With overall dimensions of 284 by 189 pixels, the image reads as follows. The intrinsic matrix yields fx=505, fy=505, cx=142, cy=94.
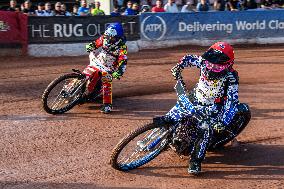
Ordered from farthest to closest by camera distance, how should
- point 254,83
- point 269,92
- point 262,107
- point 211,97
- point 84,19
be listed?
point 84,19, point 254,83, point 269,92, point 262,107, point 211,97

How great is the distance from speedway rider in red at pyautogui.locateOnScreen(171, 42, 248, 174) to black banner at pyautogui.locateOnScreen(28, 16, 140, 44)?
10.4 metres

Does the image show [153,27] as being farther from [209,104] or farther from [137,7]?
[209,104]

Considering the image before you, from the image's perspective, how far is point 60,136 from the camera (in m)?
8.79

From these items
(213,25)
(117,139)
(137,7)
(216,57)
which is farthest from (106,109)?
(213,25)

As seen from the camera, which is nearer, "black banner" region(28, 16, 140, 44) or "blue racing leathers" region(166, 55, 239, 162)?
"blue racing leathers" region(166, 55, 239, 162)

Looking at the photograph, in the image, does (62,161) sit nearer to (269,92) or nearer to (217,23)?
(269,92)

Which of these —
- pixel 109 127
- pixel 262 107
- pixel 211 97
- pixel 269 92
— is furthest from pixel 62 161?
pixel 269 92

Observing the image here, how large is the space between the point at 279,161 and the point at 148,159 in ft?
6.81

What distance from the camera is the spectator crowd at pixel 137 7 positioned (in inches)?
705

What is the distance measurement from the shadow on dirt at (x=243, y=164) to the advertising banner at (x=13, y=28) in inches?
407

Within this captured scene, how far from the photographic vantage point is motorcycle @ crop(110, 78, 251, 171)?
22.8 feet

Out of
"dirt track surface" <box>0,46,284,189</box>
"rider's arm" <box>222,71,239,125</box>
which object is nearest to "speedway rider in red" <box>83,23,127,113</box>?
"dirt track surface" <box>0,46,284,189</box>

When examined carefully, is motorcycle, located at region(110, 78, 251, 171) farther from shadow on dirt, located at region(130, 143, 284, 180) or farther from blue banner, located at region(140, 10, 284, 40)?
blue banner, located at region(140, 10, 284, 40)

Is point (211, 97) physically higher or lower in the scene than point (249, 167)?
higher
